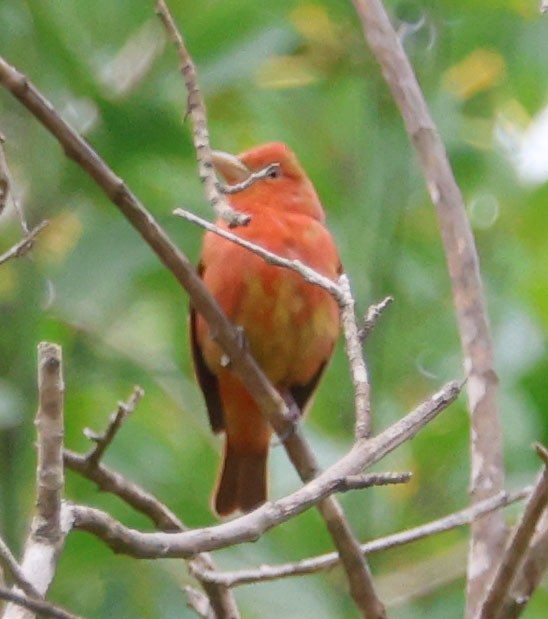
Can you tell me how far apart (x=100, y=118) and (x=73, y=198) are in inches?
9.9

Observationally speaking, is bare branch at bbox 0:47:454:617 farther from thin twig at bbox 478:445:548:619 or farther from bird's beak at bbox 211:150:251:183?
bird's beak at bbox 211:150:251:183

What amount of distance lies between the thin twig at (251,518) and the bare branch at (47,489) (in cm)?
8

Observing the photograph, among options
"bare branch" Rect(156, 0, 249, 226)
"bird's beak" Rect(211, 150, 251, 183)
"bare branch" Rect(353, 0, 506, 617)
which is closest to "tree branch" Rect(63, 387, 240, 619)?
"bare branch" Rect(156, 0, 249, 226)

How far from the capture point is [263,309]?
450cm

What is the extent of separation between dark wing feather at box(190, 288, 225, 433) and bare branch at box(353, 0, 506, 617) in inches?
53.4

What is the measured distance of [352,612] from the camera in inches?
157

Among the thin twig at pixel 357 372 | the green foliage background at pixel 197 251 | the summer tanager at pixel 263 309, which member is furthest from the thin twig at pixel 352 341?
the summer tanager at pixel 263 309

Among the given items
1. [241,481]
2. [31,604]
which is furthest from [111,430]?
[241,481]

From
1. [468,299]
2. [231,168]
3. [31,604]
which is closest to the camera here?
[31,604]

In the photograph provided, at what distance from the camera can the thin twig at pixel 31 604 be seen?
189cm

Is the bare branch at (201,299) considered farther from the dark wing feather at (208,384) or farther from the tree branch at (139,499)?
the dark wing feather at (208,384)

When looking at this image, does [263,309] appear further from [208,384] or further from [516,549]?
[516,549]

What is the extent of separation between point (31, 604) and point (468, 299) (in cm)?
142

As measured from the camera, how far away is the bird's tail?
4645 millimetres
